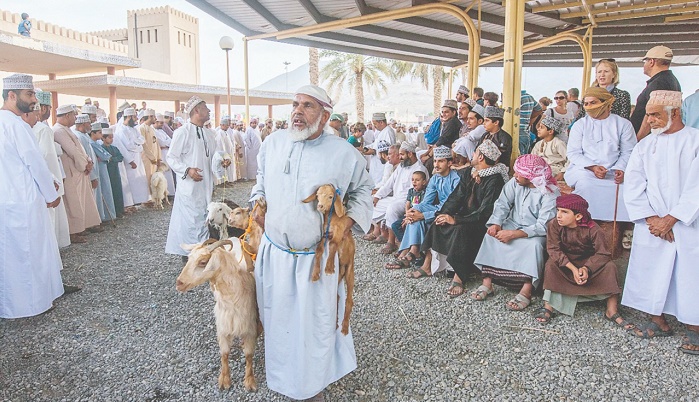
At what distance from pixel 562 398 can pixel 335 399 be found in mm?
1465

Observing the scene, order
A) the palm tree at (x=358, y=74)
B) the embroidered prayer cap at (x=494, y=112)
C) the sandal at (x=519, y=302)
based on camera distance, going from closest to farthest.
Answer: the sandal at (x=519, y=302)
the embroidered prayer cap at (x=494, y=112)
the palm tree at (x=358, y=74)

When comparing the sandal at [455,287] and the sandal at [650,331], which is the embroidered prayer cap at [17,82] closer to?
the sandal at [455,287]

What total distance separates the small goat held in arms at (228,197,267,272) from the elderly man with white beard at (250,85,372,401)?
123 mm

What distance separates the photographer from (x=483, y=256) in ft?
15.2

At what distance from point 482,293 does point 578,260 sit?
952 mm

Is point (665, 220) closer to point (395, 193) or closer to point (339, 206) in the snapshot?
point (339, 206)

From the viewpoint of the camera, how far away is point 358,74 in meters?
25.8

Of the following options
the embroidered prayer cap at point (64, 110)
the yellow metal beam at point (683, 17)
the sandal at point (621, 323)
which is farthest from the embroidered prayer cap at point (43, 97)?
the yellow metal beam at point (683, 17)

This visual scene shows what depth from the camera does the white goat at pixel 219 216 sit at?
5.03 metres

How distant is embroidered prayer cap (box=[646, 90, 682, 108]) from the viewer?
3.43m

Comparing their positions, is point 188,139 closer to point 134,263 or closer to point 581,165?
point 134,263

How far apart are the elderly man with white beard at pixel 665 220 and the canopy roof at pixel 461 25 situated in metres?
5.04

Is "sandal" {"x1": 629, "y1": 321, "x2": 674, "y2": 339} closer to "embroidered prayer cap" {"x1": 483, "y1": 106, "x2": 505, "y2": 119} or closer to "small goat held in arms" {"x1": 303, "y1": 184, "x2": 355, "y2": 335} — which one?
"small goat held in arms" {"x1": 303, "y1": 184, "x2": 355, "y2": 335}

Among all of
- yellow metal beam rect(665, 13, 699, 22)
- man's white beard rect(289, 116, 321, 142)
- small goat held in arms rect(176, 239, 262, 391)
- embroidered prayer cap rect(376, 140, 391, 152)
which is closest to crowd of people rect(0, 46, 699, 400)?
man's white beard rect(289, 116, 321, 142)
